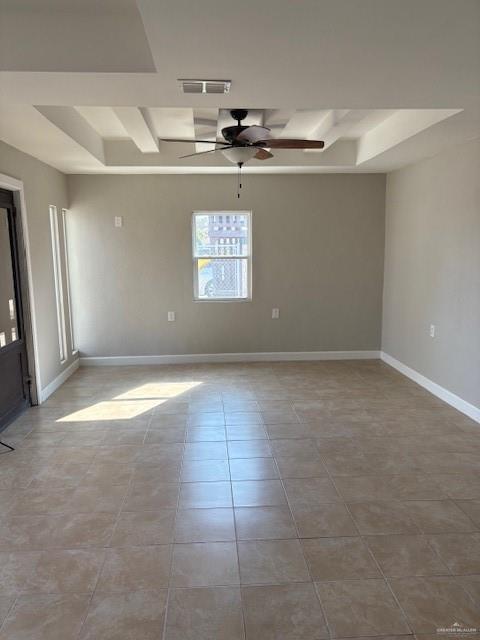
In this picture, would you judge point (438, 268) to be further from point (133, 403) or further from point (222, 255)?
point (133, 403)

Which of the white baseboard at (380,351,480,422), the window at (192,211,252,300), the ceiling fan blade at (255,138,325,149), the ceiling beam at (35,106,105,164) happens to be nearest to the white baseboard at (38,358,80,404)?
the window at (192,211,252,300)

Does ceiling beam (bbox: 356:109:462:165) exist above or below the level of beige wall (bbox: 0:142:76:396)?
above

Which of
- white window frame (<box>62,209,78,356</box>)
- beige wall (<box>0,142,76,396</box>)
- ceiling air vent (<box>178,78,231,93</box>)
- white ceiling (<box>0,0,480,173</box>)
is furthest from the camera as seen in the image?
white window frame (<box>62,209,78,356</box>)

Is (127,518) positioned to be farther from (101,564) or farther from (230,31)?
(230,31)

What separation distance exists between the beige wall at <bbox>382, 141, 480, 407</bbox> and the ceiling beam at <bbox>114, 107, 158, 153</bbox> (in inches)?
109

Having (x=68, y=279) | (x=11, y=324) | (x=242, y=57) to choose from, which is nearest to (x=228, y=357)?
(x=68, y=279)

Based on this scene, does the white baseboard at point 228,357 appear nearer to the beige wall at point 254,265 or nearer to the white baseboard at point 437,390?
the beige wall at point 254,265

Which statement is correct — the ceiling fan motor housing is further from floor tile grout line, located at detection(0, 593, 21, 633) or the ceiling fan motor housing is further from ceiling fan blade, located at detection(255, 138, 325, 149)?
floor tile grout line, located at detection(0, 593, 21, 633)

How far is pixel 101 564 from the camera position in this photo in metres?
2.14

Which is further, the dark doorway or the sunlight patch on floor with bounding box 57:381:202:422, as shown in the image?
the sunlight patch on floor with bounding box 57:381:202:422

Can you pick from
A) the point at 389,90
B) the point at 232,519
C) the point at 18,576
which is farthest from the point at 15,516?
the point at 389,90

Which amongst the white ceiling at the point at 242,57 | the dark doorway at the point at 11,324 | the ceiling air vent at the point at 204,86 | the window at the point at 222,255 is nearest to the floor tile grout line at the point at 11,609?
the dark doorway at the point at 11,324

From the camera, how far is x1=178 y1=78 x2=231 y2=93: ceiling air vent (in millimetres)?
2436

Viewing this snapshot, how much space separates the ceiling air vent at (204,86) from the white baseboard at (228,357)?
3763 mm
